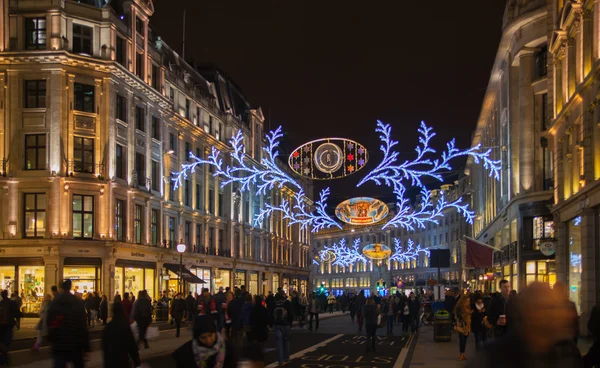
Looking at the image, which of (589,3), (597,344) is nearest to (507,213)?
(589,3)

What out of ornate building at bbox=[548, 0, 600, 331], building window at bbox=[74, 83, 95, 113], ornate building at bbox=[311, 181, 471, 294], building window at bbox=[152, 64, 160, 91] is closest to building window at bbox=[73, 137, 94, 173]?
building window at bbox=[74, 83, 95, 113]

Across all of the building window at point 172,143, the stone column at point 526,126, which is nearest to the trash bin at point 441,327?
the stone column at point 526,126

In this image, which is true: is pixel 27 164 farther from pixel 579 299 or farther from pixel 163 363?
pixel 579 299

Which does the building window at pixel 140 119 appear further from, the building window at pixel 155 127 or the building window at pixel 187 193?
the building window at pixel 187 193

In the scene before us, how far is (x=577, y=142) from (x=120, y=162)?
26.1 m

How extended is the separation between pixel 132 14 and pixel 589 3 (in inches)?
1125

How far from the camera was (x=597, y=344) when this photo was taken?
Result: 10359mm

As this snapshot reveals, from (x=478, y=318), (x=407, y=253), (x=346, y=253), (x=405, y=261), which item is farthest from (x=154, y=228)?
(x=405, y=261)

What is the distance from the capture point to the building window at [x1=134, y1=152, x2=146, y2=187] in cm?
4707

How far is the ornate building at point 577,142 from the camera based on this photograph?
2477 centimetres

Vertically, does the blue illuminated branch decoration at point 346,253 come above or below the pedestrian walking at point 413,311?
above

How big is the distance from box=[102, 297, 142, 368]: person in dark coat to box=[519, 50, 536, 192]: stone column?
32.2m

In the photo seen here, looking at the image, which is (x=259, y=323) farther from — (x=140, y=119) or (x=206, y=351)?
(x=140, y=119)

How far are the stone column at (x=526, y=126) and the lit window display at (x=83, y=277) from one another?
74.0 ft
